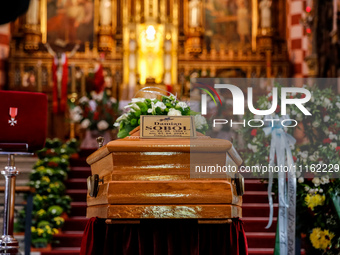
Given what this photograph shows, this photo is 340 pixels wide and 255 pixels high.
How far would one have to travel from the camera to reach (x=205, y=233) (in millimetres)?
2230

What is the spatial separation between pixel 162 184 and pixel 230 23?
377 inches

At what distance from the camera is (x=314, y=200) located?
3896 mm

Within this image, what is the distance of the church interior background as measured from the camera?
1015 cm

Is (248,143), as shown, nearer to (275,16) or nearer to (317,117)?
(317,117)

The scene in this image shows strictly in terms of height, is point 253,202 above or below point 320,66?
below

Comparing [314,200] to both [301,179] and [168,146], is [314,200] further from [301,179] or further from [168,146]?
[168,146]

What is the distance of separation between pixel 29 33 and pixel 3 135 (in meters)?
7.64

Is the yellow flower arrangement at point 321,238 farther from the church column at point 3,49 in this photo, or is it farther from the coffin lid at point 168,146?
the church column at point 3,49

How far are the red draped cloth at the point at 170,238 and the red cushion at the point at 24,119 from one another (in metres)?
1.47

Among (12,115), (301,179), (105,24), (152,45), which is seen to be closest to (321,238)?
(301,179)

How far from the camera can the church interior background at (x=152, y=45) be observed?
33.3 ft

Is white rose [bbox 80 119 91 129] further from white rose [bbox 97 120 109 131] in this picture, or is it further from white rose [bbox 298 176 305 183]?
white rose [bbox 298 176 305 183]

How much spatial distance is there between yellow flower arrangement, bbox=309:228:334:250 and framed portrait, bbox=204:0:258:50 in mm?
7591

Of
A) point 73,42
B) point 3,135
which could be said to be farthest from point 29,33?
point 3,135
